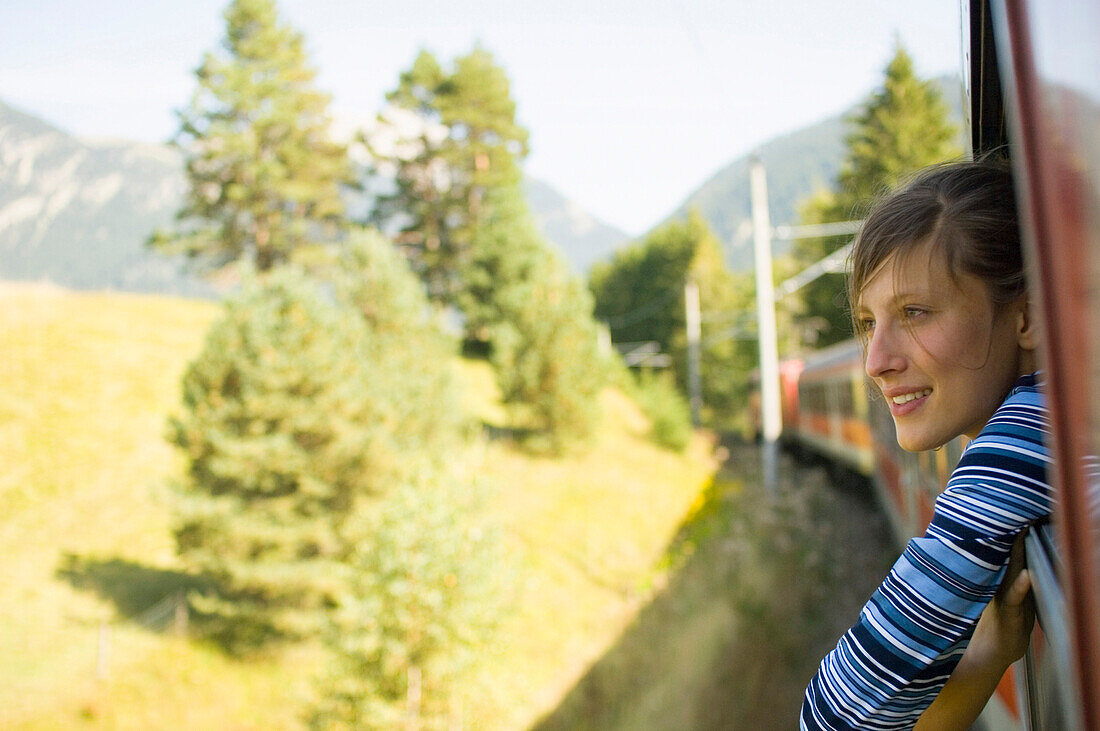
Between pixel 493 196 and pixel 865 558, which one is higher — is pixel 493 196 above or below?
above

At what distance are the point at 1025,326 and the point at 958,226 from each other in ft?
0.45

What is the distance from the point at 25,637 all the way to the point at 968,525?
18.1 m

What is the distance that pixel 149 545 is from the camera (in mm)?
19406

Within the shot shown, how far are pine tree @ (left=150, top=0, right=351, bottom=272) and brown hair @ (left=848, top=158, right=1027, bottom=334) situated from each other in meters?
35.2

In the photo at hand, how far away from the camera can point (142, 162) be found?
99812 mm

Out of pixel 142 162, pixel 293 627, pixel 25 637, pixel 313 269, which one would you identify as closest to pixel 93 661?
pixel 25 637

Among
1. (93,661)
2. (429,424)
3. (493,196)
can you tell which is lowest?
(93,661)

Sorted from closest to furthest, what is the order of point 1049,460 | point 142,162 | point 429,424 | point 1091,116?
point 1091,116 → point 1049,460 → point 429,424 → point 142,162

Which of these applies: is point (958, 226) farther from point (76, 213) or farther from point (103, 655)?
point (76, 213)

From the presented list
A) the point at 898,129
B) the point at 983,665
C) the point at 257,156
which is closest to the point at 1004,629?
the point at 983,665

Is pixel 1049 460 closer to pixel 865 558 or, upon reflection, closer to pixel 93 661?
pixel 865 558

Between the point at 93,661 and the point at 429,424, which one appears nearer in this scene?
the point at 93,661

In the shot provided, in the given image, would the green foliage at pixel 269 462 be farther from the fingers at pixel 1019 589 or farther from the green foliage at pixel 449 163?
the green foliage at pixel 449 163

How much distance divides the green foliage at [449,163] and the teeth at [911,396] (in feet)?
128
